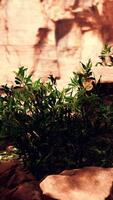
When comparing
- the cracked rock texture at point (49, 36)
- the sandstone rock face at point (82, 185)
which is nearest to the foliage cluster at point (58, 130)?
the sandstone rock face at point (82, 185)

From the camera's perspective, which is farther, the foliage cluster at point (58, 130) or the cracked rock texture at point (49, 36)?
the cracked rock texture at point (49, 36)

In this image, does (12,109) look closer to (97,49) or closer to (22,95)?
(22,95)

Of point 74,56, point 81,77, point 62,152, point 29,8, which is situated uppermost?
point 29,8

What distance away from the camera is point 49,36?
529 inches

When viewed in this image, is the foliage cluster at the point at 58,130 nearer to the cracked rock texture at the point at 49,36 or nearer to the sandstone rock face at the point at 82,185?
the sandstone rock face at the point at 82,185

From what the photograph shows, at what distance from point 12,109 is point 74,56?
9294mm

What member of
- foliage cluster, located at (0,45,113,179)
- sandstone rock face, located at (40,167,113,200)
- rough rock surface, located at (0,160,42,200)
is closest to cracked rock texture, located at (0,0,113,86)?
foliage cluster, located at (0,45,113,179)

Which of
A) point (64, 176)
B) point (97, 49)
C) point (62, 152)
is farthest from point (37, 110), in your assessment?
point (97, 49)

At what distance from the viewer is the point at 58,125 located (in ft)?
14.8

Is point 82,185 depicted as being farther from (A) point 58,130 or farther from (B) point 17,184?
(A) point 58,130

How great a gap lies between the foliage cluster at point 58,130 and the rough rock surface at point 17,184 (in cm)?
30

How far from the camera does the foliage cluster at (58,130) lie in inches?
173

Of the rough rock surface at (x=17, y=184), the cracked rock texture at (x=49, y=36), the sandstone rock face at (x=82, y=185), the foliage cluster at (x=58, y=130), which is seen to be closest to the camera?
the sandstone rock face at (x=82, y=185)

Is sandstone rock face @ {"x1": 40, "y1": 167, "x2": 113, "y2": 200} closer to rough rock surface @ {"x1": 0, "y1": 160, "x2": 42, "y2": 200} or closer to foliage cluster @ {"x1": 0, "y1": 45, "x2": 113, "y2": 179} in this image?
rough rock surface @ {"x1": 0, "y1": 160, "x2": 42, "y2": 200}
